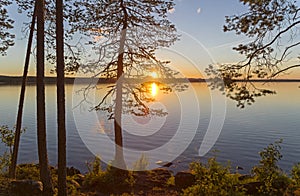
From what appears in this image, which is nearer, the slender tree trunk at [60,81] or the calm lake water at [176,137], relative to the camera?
the slender tree trunk at [60,81]

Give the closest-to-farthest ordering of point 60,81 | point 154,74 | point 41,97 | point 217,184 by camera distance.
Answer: point 60,81 → point 217,184 → point 41,97 → point 154,74

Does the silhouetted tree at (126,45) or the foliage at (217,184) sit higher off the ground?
the silhouetted tree at (126,45)

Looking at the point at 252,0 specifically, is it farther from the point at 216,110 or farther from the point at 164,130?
the point at 216,110

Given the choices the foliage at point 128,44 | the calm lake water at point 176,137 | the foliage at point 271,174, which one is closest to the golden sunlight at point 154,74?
the foliage at point 128,44

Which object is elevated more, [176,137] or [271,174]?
[271,174]

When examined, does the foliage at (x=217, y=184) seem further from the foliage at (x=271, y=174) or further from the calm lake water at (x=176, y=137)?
the calm lake water at (x=176, y=137)

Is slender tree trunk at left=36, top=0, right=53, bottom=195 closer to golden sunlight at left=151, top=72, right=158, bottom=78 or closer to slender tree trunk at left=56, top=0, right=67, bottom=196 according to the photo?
slender tree trunk at left=56, top=0, right=67, bottom=196

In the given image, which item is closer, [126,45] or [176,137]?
[126,45]

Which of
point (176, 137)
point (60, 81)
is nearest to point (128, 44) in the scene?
point (60, 81)

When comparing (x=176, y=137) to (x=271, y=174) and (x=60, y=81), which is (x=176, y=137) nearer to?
(x=271, y=174)

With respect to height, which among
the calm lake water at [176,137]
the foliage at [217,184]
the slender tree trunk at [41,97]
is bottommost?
the calm lake water at [176,137]

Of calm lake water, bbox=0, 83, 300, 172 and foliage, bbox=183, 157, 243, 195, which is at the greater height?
foliage, bbox=183, 157, 243, 195

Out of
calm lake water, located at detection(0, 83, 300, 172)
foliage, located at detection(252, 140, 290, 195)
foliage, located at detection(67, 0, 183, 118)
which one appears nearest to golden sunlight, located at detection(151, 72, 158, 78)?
foliage, located at detection(67, 0, 183, 118)

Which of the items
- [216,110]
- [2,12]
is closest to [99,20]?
[2,12]
